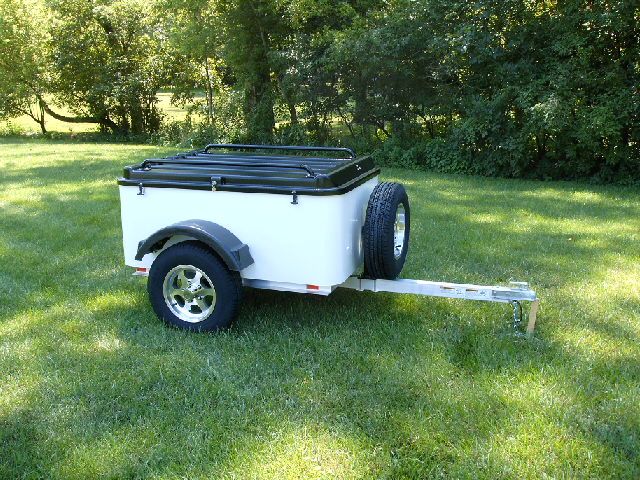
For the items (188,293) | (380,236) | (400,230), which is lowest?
(188,293)

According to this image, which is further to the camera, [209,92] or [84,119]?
[84,119]

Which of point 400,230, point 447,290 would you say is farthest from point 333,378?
point 400,230

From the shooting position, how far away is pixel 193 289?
190 inches

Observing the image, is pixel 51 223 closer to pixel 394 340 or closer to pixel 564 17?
pixel 394 340

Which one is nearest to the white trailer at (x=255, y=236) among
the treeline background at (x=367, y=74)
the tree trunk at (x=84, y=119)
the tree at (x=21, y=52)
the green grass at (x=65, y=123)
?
the treeline background at (x=367, y=74)

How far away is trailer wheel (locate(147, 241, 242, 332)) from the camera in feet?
15.3

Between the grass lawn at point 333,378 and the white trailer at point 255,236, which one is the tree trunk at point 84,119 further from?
the white trailer at point 255,236

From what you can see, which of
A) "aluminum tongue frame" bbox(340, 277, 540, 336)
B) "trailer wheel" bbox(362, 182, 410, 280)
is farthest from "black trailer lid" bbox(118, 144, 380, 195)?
"aluminum tongue frame" bbox(340, 277, 540, 336)

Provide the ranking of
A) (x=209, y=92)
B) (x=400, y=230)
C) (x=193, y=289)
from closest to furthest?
(x=193, y=289) → (x=400, y=230) → (x=209, y=92)

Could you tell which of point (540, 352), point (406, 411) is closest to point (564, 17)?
point (540, 352)

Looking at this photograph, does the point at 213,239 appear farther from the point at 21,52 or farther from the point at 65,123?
the point at 65,123

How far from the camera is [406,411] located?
375cm

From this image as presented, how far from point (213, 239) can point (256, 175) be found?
55cm

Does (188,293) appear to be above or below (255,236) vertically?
below
